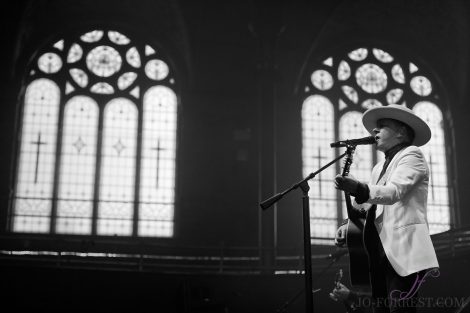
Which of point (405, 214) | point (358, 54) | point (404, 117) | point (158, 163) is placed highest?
point (358, 54)

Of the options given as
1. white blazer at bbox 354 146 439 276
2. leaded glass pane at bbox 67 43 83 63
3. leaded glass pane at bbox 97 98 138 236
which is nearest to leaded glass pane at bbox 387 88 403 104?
leaded glass pane at bbox 97 98 138 236

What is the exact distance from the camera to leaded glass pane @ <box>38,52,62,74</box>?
12125 millimetres

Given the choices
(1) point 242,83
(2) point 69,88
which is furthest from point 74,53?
(1) point 242,83

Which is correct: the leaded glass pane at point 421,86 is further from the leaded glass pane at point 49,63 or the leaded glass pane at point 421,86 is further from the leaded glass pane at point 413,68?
the leaded glass pane at point 49,63

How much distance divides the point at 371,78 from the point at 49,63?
6.07 meters

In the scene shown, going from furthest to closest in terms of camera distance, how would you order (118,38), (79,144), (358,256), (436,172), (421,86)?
(421,86) → (118,38) → (436,172) → (79,144) → (358,256)

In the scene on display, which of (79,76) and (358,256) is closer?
(358,256)

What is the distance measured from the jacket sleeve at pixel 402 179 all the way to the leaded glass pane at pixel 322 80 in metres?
9.38

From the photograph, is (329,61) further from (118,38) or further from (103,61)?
(103,61)

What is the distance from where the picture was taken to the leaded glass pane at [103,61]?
12.3 m

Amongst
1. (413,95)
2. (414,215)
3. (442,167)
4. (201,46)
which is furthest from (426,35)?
(414,215)

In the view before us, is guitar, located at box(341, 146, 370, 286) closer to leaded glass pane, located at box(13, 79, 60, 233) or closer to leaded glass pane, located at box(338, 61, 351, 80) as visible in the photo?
leaded glass pane, located at box(13, 79, 60, 233)

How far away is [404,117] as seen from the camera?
359cm

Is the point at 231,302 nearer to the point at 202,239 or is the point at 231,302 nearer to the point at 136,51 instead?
the point at 202,239
